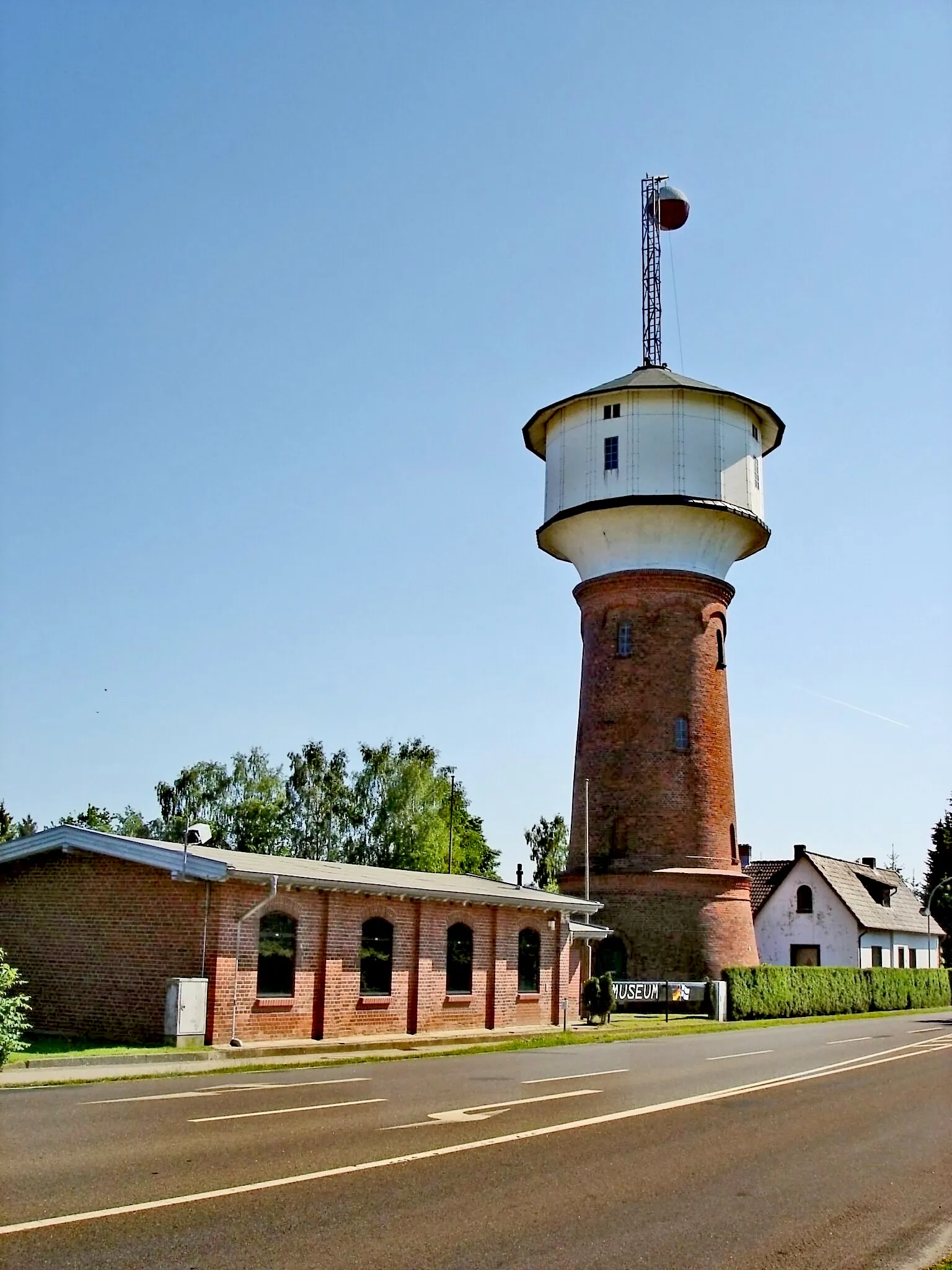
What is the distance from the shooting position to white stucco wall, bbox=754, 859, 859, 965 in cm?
5231

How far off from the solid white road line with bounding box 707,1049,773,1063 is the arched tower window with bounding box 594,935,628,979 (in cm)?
1280

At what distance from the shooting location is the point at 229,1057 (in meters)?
19.6

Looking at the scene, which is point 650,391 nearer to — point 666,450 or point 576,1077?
point 666,450

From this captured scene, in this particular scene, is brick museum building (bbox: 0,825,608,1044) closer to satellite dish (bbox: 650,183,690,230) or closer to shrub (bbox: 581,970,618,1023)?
shrub (bbox: 581,970,618,1023)

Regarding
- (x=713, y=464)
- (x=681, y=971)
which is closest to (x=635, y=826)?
(x=681, y=971)

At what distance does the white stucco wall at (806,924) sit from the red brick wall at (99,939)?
3556 cm

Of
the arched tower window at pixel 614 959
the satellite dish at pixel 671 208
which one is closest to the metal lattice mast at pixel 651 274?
the satellite dish at pixel 671 208

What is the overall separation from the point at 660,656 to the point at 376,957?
626 inches

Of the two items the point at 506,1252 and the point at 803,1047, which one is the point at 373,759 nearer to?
the point at 803,1047

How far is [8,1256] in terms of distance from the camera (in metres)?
6.55

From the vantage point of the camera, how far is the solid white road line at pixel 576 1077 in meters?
16.4

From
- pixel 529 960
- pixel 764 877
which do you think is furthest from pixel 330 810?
pixel 529 960

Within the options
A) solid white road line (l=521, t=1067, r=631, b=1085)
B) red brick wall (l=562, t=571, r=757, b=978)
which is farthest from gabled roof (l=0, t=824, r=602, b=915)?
red brick wall (l=562, t=571, r=757, b=978)

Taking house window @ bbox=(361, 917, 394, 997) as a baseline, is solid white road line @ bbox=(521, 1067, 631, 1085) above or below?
below
